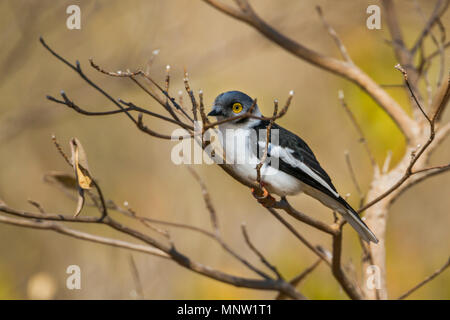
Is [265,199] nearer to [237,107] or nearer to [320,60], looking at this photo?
[237,107]

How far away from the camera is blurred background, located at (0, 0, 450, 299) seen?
17.5ft

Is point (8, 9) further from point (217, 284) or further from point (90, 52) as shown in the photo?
point (217, 284)

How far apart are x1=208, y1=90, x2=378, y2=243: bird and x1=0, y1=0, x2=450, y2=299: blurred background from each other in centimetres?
187

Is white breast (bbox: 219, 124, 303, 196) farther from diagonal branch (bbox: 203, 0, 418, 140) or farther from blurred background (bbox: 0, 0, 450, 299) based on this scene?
blurred background (bbox: 0, 0, 450, 299)

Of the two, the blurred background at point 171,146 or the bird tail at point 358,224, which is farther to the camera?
the blurred background at point 171,146

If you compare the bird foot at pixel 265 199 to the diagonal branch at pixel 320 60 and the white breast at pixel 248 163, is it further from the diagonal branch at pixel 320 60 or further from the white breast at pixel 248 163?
the diagonal branch at pixel 320 60

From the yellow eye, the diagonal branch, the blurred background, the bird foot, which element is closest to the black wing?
the yellow eye

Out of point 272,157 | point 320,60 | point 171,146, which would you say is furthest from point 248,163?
point 171,146

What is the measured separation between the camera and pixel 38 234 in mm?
6090

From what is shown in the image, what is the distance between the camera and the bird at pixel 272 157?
3032mm

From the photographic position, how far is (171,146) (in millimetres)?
6207

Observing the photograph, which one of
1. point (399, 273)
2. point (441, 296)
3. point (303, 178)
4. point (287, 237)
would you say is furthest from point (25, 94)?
point (441, 296)

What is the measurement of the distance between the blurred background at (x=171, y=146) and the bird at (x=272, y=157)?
187 cm

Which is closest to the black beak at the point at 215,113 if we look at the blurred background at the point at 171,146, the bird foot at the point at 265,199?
the bird foot at the point at 265,199
